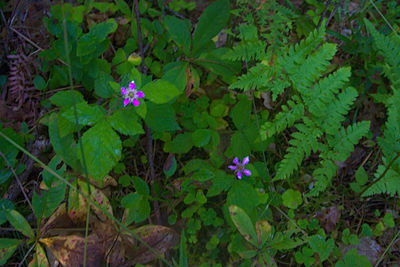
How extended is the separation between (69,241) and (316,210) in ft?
5.93

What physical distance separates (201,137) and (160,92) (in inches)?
27.3

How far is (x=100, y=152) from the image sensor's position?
1.81 metres

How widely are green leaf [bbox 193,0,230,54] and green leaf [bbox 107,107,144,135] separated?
2.58 ft

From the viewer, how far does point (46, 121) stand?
237 cm

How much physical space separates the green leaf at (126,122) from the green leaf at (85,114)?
7 cm

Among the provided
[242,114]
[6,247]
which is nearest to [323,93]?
[242,114]

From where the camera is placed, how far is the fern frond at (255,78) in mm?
2215

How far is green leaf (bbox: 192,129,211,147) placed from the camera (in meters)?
2.44

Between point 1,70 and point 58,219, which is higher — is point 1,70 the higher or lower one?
the higher one

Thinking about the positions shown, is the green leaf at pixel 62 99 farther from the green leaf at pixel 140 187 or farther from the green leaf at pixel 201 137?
the green leaf at pixel 201 137

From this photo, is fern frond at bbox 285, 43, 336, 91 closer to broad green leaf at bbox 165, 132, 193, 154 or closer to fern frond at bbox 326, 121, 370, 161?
fern frond at bbox 326, 121, 370, 161

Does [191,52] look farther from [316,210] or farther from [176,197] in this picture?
[316,210]

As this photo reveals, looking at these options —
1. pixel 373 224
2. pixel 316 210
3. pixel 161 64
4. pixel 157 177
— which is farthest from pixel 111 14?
pixel 373 224

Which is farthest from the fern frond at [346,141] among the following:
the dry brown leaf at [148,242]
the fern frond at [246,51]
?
the dry brown leaf at [148,242]
